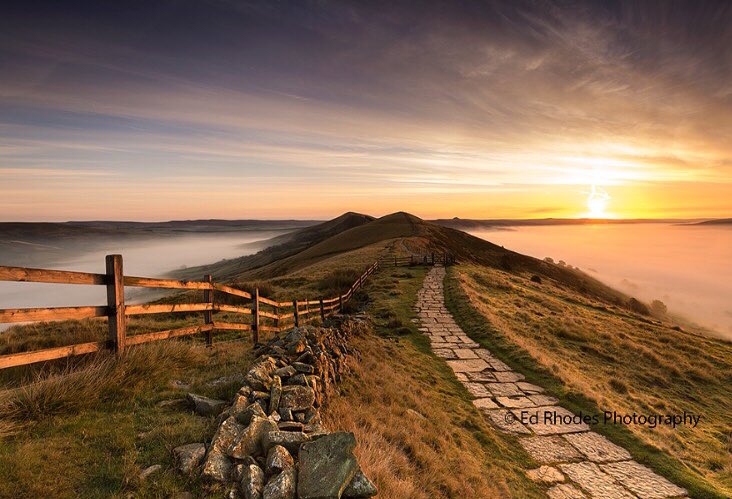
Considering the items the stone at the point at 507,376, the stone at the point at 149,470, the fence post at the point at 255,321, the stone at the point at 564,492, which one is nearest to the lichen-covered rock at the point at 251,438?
the stone at the point at 149,470

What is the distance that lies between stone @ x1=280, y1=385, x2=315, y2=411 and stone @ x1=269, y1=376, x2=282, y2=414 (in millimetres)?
94

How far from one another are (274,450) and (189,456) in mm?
873

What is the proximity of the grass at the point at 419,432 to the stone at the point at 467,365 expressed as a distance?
319 mm

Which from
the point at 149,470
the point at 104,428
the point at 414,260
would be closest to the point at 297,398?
the point at 149,470

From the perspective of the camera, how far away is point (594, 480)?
7.00m

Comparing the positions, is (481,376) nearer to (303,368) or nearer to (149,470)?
(303,368)

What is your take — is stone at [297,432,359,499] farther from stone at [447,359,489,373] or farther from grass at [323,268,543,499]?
stone at [447,359,489,373]

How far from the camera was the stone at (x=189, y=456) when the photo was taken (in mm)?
3824

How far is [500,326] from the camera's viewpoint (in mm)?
17031

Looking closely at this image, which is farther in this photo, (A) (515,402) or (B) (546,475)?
(A) (515,402)

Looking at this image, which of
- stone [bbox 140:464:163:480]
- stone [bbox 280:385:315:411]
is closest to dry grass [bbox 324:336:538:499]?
stone [bbox 280:385:315:411]

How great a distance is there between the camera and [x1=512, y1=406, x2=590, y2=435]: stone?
349 inches

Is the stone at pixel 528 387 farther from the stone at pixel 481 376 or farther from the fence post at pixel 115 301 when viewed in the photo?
the fence post at pixel 115 301

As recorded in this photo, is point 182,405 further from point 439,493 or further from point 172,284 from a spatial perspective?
point 439,493
